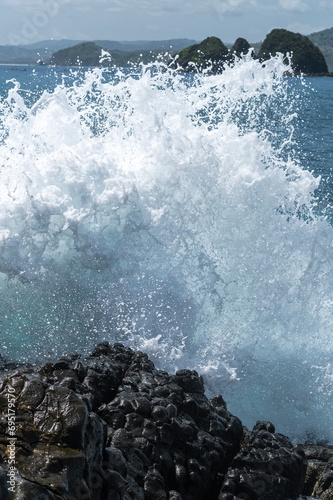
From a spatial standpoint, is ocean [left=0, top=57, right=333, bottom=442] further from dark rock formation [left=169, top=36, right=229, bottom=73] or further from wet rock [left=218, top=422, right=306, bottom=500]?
dark rock formation [left=169, top=36, right=229, bottom=73]

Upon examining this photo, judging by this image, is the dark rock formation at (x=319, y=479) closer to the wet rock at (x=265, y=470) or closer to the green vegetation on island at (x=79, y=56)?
the wet rock at (x=265, y=470)

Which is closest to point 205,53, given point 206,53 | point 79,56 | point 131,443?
point 206,53

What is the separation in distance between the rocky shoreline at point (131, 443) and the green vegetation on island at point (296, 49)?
93.7 meters

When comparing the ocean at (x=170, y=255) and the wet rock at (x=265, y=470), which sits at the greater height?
the ocean at (x=170, y=255)

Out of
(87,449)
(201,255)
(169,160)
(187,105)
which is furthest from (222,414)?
(187,105)

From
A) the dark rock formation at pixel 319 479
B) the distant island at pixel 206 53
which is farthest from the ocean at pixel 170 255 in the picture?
the distant island at pixel 206 53

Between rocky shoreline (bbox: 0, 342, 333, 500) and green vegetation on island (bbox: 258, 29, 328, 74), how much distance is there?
93.7 m

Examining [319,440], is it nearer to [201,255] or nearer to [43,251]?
[201,255]

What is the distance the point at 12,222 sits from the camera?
11047mm

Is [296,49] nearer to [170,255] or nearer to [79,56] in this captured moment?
[79,56]

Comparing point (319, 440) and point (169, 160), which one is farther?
point (169, 160)

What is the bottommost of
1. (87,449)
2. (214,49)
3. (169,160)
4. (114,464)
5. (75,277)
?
Answer: (114,464)

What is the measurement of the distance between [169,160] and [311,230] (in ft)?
12.2

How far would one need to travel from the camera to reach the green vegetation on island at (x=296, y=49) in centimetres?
10120
